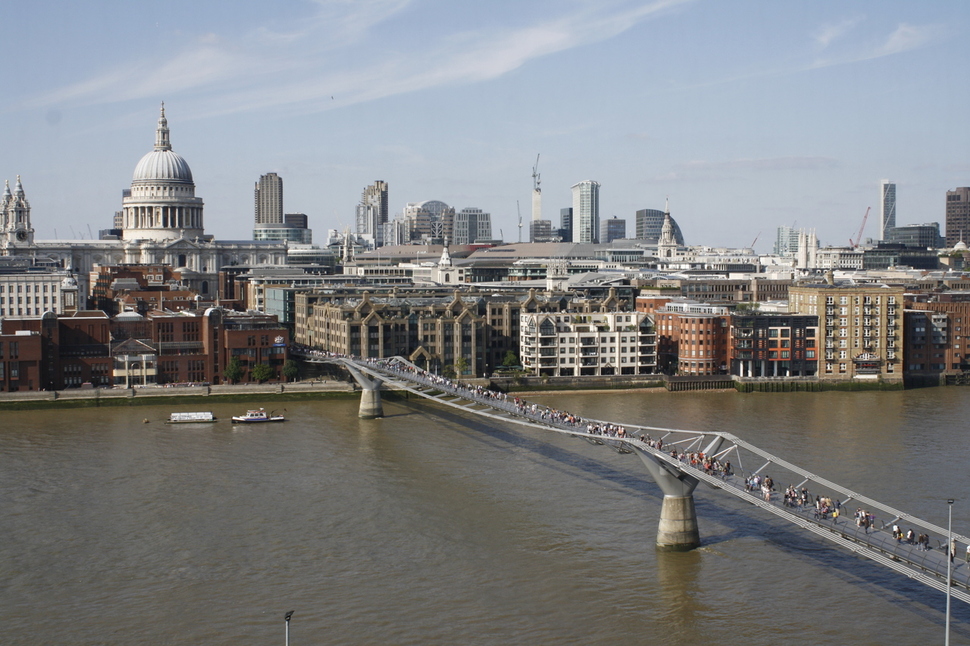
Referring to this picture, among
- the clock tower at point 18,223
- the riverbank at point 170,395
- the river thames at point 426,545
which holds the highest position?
the clock tower at point 18,223

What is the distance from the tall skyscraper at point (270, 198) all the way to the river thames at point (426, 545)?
135922 mm

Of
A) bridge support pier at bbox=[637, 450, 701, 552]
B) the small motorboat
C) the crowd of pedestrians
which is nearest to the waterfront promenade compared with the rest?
the small motorboat

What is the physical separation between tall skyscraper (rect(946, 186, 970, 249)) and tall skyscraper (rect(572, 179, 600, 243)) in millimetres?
46123

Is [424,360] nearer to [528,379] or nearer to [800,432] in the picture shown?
[528,379]

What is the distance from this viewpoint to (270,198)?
166250 mm

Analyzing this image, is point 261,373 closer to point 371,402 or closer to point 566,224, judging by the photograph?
point 371,402

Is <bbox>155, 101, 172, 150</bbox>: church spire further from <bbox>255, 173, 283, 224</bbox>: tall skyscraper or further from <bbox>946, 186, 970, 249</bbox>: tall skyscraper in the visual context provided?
<bbox>946, 186, 970, 249</bbox>: tall skyscraper

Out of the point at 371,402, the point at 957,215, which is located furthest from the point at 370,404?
the point at 957,215

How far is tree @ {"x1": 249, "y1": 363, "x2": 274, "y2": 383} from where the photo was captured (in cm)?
4066

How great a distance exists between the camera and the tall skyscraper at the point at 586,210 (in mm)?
174750

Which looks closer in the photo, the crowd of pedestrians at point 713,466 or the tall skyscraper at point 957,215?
the crowd of pedestrians at point 713,466

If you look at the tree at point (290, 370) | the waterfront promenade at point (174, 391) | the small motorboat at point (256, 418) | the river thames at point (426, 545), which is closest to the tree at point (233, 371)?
the waterfront promenade at point (174, 391)

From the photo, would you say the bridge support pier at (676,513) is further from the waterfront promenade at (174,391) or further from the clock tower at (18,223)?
the clock tower at (18,223)

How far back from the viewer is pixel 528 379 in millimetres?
42438
